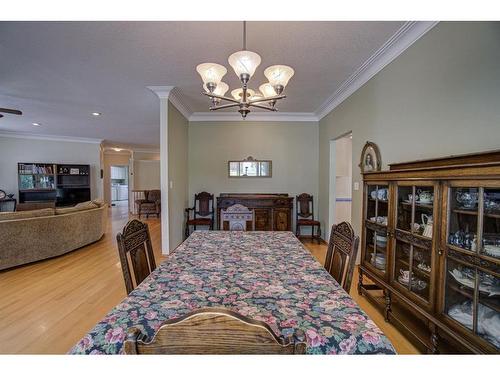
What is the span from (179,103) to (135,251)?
125 inches

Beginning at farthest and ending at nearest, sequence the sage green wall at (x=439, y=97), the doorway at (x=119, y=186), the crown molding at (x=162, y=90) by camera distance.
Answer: the doorway at (x=119, y=186), the crown molding at (x=162, y=90), the sage green wall at (x=439, y=97)

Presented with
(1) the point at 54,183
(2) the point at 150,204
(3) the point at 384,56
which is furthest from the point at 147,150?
(3) the point at 384,56

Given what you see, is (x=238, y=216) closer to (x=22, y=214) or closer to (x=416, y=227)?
(x=416, y=227)

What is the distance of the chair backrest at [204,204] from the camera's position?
4.64m

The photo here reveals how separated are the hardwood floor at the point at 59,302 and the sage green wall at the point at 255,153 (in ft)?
5.51

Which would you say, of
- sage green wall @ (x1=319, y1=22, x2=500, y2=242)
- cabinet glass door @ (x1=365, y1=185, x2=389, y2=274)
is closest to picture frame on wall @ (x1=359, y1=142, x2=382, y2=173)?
sage green wall @ (x1=319, y1=22, x2=500, y2=242)

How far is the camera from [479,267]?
1.21 meters

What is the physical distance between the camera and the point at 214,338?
530mm

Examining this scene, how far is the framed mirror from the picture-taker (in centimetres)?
477

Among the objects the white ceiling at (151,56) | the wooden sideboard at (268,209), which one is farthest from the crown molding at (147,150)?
the wooden sideboard at (268,209)

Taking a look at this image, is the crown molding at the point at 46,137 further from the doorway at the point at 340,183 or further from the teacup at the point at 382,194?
the teacup at the point at 382,194
